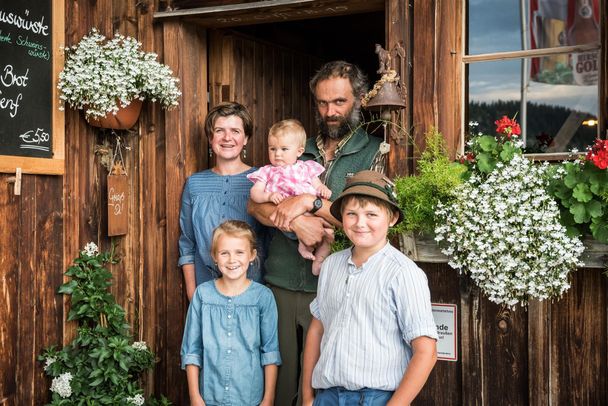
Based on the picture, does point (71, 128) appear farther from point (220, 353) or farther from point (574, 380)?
point (574, 380)

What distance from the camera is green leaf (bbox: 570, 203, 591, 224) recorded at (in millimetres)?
2730

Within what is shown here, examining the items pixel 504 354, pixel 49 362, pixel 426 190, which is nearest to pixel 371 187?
pixel 426 190

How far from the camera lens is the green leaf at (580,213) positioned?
2.73 meters

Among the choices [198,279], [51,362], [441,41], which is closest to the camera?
[441,41]

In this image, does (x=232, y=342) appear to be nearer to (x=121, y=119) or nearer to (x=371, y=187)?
(x=371, y=187)

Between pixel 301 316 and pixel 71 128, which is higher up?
pixel 71 128

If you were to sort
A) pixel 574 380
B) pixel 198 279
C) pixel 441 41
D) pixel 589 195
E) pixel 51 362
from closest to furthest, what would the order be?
1. pixel 589 195
2. pixel 574 380
3. pixel 441 41
4. pixel 51 362
5. pixel 198 279

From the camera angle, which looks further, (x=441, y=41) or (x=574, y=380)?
(x=441, y=41)

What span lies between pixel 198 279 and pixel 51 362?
34.0 inches

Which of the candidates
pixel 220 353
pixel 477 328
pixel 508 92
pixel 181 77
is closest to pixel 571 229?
pixel 477 328

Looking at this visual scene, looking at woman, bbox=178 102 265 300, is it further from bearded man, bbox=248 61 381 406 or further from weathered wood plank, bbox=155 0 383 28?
weathered wood plank, bbox=155 0 383 28

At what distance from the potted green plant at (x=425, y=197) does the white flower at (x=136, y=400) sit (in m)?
1.70

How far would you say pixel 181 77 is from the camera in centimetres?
401

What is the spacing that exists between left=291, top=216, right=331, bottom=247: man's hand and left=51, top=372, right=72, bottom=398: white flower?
4.74 feet
